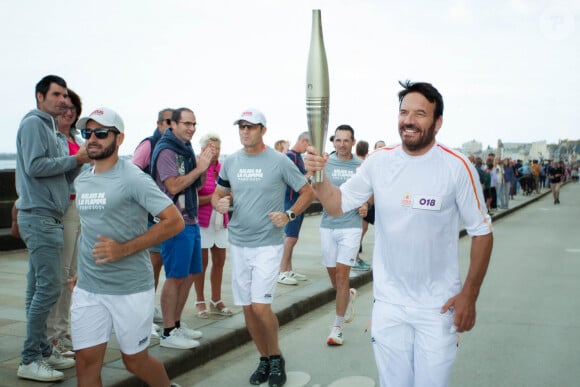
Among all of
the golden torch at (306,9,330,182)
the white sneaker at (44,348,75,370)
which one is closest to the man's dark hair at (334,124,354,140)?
the white sneaker at (44,348,75,370)

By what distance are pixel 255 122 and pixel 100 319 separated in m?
2.09

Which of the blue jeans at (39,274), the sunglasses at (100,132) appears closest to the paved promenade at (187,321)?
the blue jeans at (39,274)

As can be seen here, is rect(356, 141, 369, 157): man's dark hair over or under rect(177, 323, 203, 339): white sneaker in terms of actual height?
over

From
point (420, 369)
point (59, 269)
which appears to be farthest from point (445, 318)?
point (59, 269)

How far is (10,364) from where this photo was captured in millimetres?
4938

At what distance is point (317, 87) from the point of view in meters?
2.50

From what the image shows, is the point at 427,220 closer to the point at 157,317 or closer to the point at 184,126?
the point at 184,126

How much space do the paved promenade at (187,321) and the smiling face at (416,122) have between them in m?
2.81

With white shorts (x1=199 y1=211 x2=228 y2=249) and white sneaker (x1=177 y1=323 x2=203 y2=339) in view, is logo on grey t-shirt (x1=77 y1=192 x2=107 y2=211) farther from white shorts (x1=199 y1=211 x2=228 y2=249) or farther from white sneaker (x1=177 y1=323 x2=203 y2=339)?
white shorts (x1=199 y1=211 x2=228 y2=249)

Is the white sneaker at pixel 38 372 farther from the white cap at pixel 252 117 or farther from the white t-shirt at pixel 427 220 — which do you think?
the white t-shirt at pixel 427 220

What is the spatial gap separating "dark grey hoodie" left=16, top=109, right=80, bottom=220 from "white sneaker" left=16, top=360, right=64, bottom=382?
3.45 ft

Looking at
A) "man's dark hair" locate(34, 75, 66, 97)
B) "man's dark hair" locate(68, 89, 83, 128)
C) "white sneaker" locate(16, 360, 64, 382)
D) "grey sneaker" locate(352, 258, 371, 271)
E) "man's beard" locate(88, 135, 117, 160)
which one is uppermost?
"man's dark hair" locate(34, 75, 66, 97)

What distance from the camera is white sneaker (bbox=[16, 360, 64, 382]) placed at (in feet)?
14.9

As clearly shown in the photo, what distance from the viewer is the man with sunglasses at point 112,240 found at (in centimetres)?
377
